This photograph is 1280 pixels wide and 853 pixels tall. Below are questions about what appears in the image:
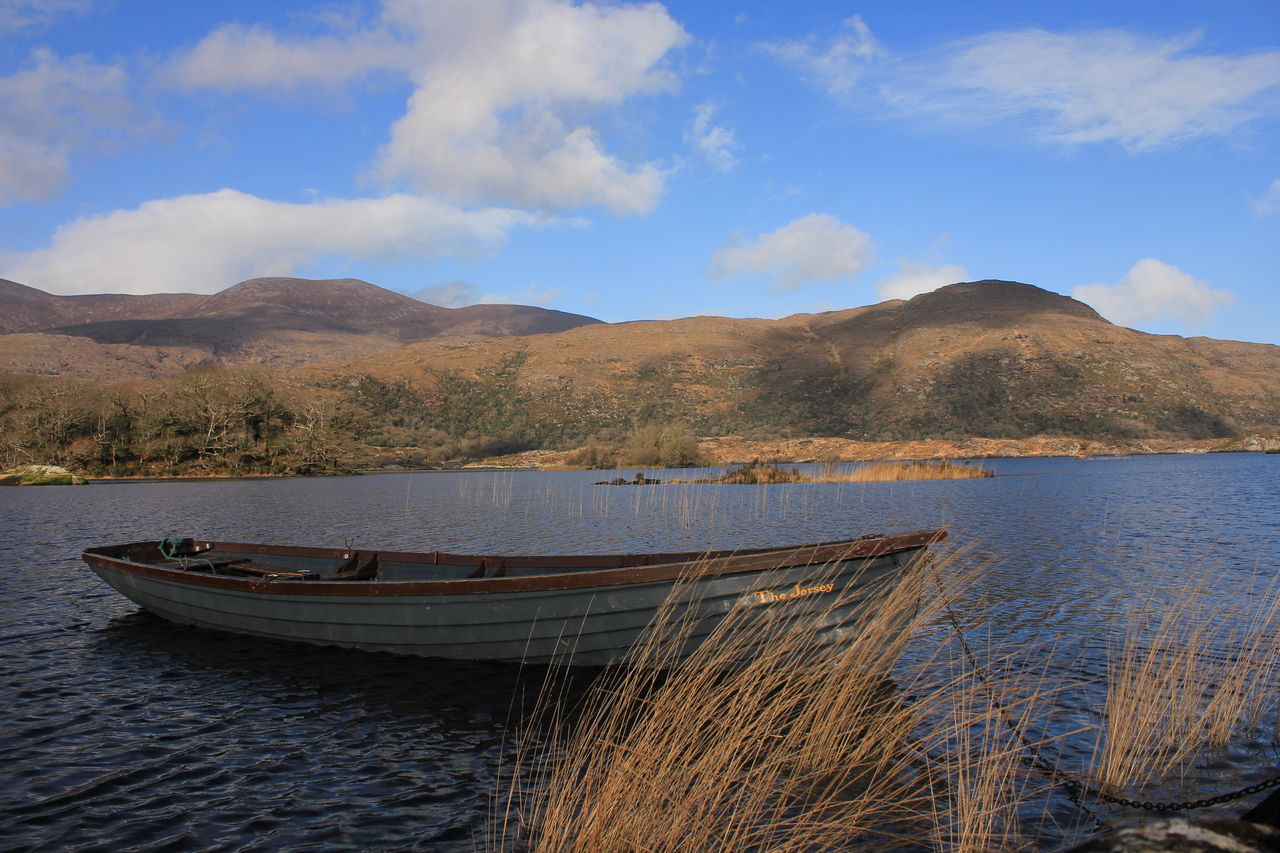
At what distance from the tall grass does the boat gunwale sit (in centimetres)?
43

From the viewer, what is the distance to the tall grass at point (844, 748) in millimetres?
4590

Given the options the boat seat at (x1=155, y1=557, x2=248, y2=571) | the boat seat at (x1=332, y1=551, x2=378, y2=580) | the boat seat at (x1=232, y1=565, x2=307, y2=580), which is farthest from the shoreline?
the boat seat at (x1=332, y1=551, x2=378, y2=580)

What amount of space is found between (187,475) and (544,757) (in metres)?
62.1

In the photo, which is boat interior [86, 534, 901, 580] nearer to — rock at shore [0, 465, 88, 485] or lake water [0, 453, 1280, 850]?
lake water [0, 453, 1280, 850]

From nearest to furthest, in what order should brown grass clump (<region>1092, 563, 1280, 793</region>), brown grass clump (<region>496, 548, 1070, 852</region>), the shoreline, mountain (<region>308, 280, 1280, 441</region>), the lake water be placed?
1. brown grass clump (<region>496, 548, 1070, 852</region>)
2. the lake water
3. brown grass clump (<region>1092, 563, 1280, 793</region>)
4. the shoreline
5. mountain (<region>308, 280, 1280, 441</region>)

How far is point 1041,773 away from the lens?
611 cm

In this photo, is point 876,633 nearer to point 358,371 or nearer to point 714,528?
point 714,528

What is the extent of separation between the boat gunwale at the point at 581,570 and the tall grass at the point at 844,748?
430 mm

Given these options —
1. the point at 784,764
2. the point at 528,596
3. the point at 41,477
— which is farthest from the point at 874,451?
the point at 41,477

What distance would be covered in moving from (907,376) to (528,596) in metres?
93.2

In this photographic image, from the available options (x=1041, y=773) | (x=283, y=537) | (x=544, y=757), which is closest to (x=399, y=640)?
(x=544, y=757)

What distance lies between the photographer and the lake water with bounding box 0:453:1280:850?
582cm

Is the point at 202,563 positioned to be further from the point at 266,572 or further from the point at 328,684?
the point at 328,684

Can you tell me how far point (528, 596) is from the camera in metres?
8.69
